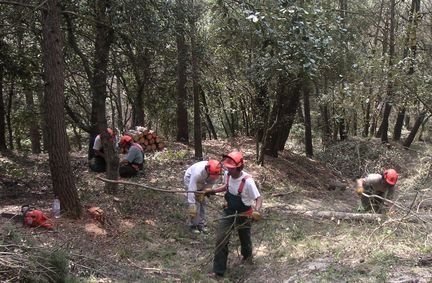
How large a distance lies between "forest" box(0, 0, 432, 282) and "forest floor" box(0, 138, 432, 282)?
3 centimetres

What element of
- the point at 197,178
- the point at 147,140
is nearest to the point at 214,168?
the point at 197,178

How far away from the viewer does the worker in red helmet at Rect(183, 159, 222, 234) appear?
726cm

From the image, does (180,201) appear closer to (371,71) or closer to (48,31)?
A: (48,31)

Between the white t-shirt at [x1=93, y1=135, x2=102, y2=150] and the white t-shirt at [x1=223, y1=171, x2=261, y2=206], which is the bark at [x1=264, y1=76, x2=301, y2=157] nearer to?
the white t-shirt at [x1=93, y1=135, x2=102, y2=150]

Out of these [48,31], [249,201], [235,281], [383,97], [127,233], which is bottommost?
[235,281]

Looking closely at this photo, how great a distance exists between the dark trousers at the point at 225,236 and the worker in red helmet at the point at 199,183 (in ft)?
2.55

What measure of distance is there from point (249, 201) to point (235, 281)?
1.15 m

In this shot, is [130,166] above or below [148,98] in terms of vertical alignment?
below

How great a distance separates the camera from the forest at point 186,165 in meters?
5.99

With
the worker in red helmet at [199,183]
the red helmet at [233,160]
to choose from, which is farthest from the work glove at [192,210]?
the red helmet at [233,160]

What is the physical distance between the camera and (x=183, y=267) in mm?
6879

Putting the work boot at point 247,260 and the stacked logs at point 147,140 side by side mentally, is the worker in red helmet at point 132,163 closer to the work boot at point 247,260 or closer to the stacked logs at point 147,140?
the stacked logs at point 147,140

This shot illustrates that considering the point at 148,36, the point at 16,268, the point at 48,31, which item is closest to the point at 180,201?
the point at 148,36

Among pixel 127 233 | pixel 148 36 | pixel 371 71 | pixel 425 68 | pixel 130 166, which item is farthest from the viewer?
pixel 425 68
